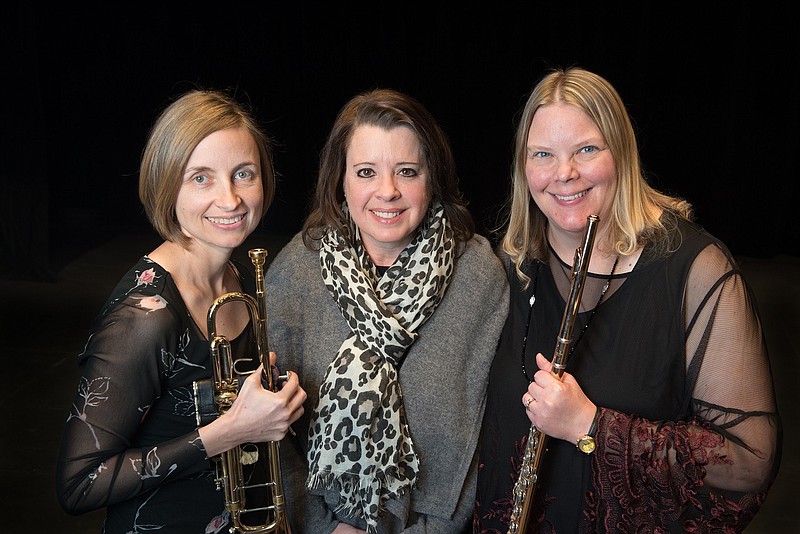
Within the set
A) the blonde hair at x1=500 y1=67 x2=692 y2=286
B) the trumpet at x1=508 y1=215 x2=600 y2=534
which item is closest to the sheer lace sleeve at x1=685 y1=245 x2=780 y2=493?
the blonde hair at x1=500 y1=67 x2=692 y2=286

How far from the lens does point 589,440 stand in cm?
189

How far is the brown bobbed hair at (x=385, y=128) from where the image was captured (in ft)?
6.97

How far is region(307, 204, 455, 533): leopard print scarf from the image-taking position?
208 centimetres

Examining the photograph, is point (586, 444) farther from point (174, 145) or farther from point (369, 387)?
point (174, 145)

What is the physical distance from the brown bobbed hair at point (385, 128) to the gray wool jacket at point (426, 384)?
148 millimetres

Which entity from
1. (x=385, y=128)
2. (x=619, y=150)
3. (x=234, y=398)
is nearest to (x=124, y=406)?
(x=234, y=398)

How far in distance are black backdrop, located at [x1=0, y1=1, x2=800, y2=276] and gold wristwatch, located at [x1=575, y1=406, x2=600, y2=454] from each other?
16.4 ft

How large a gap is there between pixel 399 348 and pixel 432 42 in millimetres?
4910

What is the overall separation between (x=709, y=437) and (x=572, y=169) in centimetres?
66

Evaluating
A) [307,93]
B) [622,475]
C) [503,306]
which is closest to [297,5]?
[307,93]

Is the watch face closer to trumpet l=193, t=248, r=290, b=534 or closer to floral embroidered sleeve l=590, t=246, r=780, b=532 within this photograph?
floral embroidered sleeve l=590, t=246, r=780, b=532

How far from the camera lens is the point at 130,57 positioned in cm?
701

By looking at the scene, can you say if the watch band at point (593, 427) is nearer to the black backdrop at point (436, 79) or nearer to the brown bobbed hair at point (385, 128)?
the brown bobbed hair at point (385, 128)

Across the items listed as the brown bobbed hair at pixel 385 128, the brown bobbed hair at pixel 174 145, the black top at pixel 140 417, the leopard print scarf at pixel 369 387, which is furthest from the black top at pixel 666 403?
the brown bobbed hair at pixel 174 145
